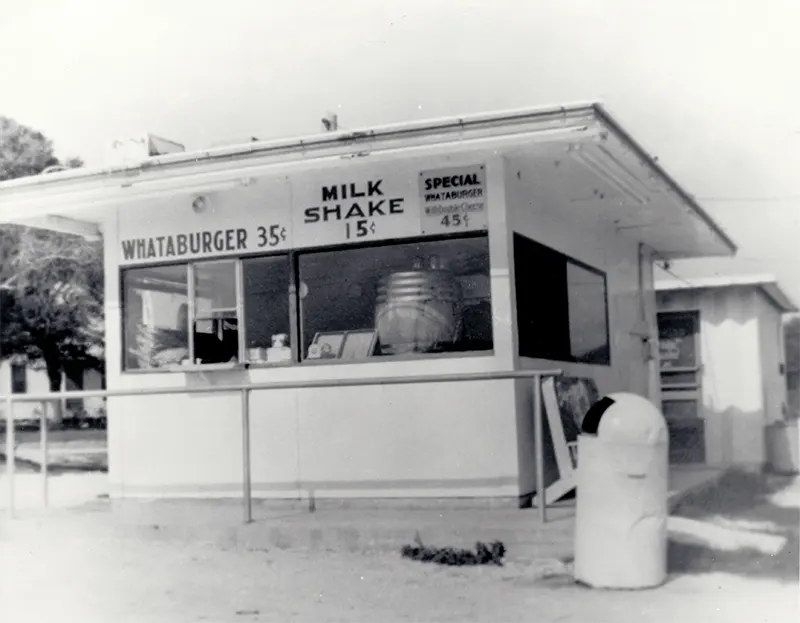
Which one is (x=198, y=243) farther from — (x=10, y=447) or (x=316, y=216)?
(x=10, y=447)

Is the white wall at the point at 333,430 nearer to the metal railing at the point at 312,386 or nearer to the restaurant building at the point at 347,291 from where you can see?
the restaurant building at the point at 347,291

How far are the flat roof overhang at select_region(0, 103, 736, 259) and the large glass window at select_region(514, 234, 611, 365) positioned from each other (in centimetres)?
57

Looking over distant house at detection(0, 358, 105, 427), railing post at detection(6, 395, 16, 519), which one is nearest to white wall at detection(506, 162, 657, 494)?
railing post at detection(6, 395, 16, 519)

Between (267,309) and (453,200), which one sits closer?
(453,200)

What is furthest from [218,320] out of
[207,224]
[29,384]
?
[29,384]

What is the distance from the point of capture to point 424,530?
7203 mm

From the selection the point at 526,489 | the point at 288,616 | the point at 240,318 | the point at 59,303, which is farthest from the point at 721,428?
the point at 59,303

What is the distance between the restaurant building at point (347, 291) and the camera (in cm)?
809

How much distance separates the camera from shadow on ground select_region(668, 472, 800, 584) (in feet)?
21.4

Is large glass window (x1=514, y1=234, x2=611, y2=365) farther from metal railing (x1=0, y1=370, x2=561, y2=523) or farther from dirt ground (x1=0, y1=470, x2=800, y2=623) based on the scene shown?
dirt ground (x1=0, y1=470, x2=800, y2=623)

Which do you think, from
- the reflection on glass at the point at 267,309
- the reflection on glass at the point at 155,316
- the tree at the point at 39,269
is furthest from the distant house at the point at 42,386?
the reflection on glass at the point at 267,309

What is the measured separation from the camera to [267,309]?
29.9ft

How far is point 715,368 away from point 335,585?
31.7 ft

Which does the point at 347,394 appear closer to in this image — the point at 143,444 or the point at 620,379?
the point at 143,444
